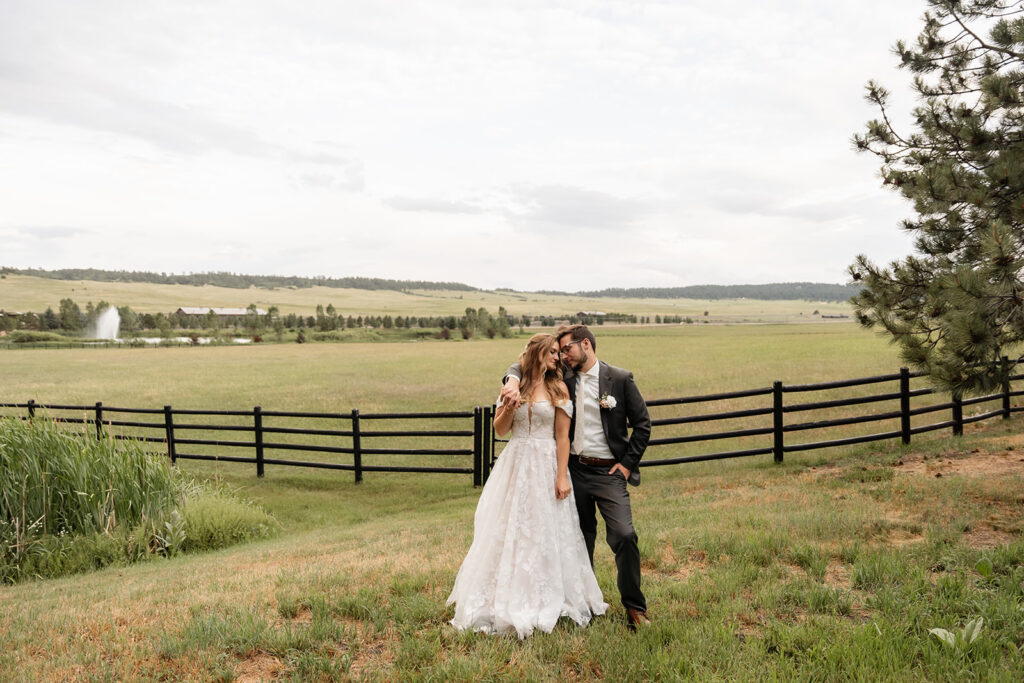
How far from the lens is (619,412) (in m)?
4.25

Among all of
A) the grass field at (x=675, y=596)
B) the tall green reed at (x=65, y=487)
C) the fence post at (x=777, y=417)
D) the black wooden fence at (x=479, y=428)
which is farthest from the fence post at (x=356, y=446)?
the fence post at (x=777, y=417)

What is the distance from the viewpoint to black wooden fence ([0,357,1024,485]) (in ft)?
35.4

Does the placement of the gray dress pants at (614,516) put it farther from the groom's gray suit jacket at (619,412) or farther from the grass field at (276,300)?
the grass field at (276,300)

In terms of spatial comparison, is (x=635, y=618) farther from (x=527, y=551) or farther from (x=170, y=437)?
(x=170, y=437)

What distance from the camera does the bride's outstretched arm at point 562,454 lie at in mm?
4129

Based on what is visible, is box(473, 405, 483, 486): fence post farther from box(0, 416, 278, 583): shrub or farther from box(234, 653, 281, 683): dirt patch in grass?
box(234, 653, 281, 683): dirt patch in grass

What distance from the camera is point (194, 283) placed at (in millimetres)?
183375

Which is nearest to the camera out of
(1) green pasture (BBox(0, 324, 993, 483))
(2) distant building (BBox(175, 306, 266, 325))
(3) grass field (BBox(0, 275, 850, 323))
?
(1) green pasture (BBox(0, 324, 993, 483))

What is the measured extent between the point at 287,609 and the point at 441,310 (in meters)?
147

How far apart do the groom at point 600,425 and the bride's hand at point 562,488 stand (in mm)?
187

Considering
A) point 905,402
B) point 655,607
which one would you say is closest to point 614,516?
point 655,607

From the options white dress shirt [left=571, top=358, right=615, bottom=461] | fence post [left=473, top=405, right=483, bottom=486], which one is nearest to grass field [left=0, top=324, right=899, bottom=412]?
fence post [left=473, top=405, right=483, bottom=486]

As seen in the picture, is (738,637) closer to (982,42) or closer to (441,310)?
(982,42)

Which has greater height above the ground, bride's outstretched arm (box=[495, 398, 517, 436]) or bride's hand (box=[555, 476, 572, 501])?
bride's outstretched arm (box=[495, 398, 517, 436])
